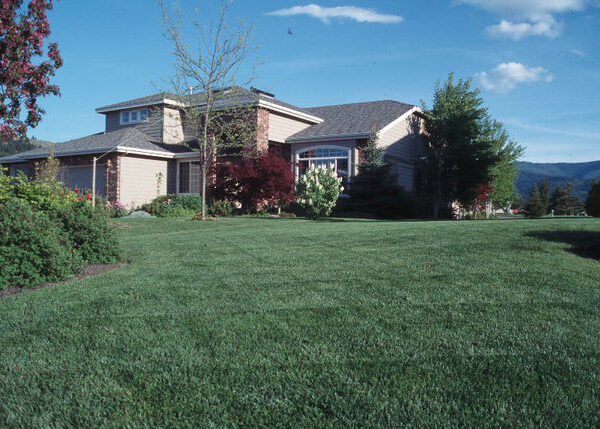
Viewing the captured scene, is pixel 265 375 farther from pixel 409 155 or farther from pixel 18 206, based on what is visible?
pixel 409 155

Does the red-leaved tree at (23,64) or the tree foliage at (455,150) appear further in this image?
the tree foliage at (455,150)

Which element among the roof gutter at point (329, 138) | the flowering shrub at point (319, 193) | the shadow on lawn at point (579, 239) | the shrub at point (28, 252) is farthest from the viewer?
the roof gutter at point (329, 138)

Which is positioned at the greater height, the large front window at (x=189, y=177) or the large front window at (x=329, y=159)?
the large front window at (x=329, y=159)

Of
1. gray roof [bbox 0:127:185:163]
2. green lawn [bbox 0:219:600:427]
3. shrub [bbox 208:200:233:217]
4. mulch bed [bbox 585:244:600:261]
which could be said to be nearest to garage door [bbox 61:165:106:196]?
gray roof [bbox 0:127:185:163]

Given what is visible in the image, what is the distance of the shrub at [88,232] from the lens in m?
6.80

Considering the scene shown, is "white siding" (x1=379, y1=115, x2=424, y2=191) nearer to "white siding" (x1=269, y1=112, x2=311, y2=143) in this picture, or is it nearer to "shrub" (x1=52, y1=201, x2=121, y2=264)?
"white siding" (x1=269, y1=112, x2=311, y2=143)

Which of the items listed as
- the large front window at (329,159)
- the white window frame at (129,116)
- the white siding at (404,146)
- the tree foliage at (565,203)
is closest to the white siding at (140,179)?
the white window frame at (129,116)

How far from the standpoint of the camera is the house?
19719 millimetres

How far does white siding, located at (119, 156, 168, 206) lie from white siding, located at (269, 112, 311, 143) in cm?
557

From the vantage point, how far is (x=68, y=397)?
262 cm

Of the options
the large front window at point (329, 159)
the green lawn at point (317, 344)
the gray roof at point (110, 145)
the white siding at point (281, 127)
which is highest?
the white siding at point (281, 127)

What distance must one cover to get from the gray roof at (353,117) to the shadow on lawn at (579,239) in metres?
12.0

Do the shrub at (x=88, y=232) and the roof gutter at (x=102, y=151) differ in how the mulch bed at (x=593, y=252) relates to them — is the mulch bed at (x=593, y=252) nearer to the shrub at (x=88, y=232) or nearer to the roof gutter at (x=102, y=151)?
the shrub at (x=88, y=232)

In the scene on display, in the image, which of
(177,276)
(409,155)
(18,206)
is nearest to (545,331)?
(177,276)
